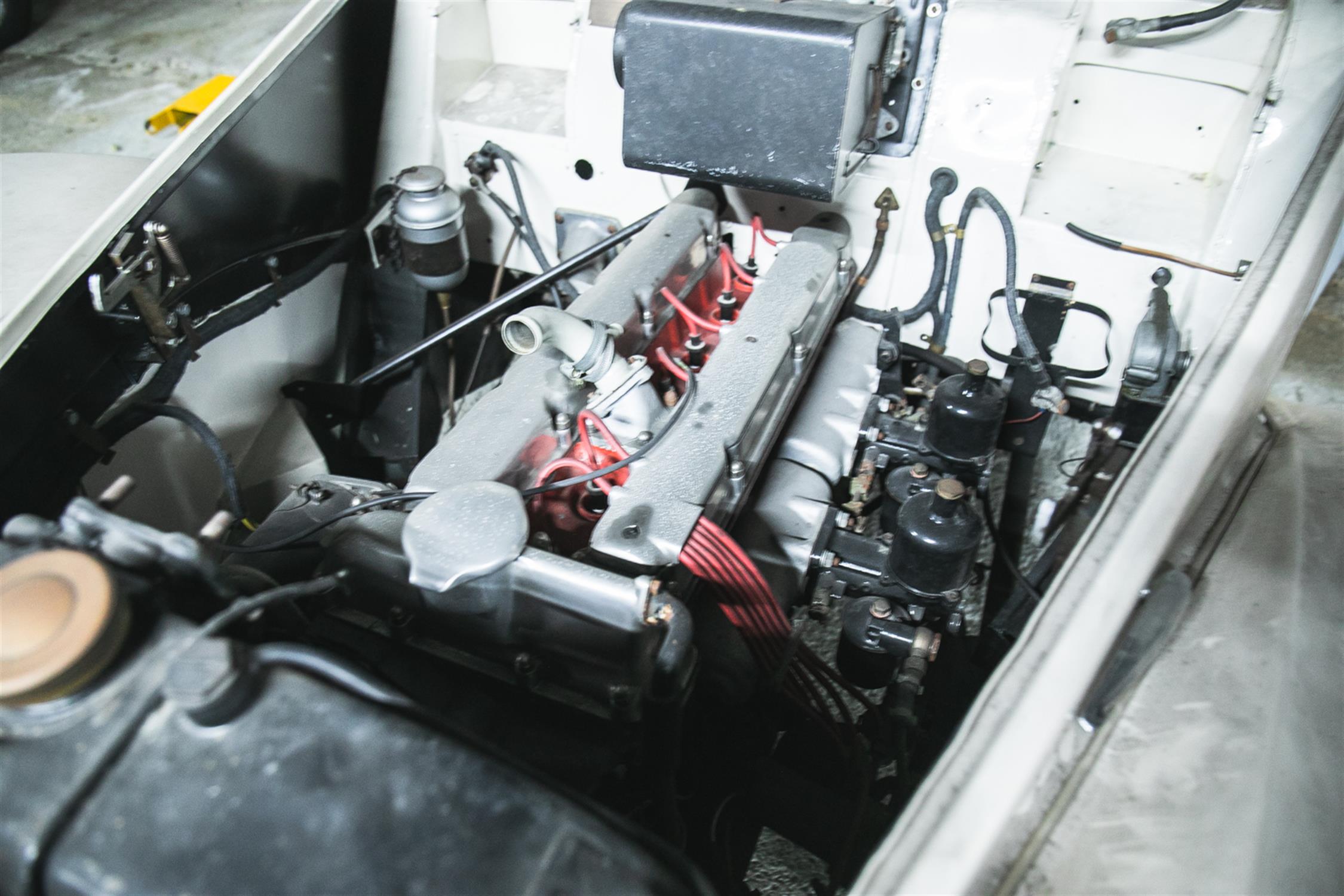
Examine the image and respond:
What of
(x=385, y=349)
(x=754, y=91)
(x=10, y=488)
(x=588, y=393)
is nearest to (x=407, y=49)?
(x=385, y=349)

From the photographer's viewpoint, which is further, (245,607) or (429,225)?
(429,225)

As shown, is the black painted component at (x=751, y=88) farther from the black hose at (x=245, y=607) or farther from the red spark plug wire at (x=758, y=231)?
the black hose at (x=245, y=607)

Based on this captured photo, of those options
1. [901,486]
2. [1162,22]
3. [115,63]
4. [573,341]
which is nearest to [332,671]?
[573,341]

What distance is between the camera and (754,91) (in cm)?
130

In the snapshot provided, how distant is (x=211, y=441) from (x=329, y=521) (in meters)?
0.34

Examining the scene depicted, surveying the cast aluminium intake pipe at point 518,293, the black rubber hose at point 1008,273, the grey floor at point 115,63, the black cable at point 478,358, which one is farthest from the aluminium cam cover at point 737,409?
the grey floor at point 115,63

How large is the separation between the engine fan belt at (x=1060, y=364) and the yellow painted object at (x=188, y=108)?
7.24 ft

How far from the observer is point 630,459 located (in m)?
1.15

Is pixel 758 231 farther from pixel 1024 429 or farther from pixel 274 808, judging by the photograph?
pixel 274 808

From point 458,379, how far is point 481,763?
5.31 ft

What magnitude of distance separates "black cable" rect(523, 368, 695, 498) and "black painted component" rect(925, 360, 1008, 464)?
47 cm

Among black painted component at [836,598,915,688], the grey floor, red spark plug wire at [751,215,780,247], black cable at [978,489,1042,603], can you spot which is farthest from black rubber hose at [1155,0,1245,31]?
the grey floor

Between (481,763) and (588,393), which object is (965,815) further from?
(588,393)

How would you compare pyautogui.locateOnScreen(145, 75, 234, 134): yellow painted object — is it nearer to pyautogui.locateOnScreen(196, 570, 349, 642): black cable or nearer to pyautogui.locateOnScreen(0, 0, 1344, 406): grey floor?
pyautogui.locateOnScreen(0, 0, 1344, 406): grey floor
